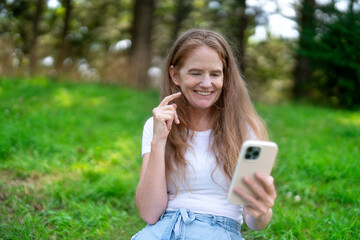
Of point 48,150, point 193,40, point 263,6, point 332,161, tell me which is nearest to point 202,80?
point 193,40

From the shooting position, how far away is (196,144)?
5.94ft

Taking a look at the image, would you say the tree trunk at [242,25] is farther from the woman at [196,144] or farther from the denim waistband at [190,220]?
the denim waistband at [190,220]

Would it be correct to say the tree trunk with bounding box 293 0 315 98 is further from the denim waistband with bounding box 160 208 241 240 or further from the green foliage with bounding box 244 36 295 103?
the denim waistband with bounding box 160 208 241 240

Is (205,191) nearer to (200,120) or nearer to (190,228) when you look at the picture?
(190,228)

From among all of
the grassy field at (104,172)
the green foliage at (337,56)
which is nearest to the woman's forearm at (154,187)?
the grassy field at (104,172)

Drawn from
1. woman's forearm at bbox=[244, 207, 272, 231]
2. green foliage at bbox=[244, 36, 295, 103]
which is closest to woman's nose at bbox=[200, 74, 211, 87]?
woman's forearm at bbox=[244, 207, 272, 231]

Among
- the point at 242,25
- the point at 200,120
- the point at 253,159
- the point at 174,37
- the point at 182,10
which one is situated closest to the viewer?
the point at 253,159

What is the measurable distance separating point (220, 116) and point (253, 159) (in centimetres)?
68

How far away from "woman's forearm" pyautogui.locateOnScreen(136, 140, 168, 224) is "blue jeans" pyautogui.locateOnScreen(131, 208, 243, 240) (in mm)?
62

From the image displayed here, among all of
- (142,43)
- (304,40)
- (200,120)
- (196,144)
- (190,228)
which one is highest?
(142,43)

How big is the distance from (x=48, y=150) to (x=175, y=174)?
240 cm

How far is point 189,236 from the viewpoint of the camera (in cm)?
160

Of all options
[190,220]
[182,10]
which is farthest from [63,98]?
[182,10]

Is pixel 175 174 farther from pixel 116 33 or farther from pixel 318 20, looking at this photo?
pixel 116 33
